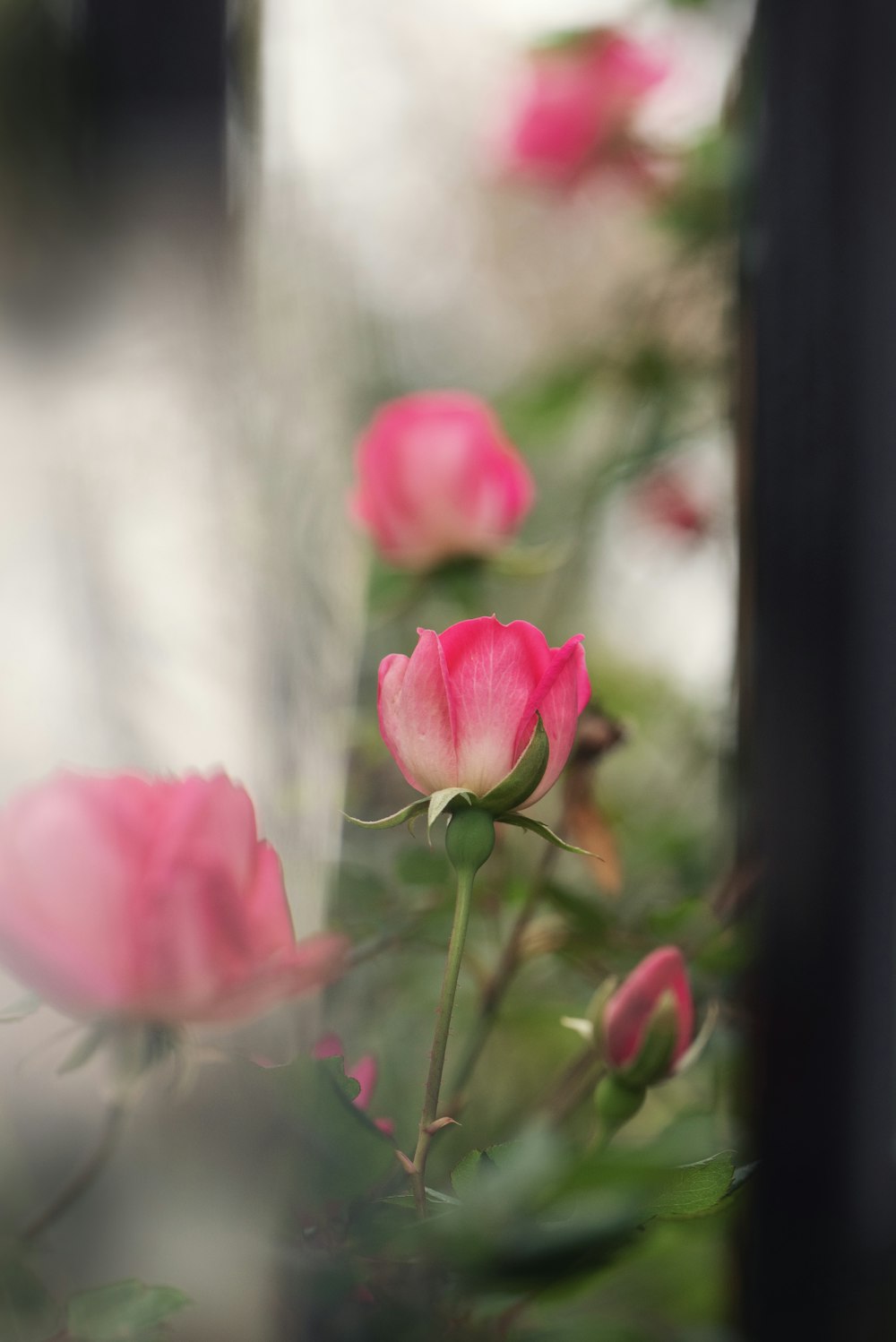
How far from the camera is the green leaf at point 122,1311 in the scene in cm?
15

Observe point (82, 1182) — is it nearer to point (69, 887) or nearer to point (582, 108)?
point (69, 887)

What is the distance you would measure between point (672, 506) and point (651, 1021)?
40cm

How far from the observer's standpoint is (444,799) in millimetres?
141

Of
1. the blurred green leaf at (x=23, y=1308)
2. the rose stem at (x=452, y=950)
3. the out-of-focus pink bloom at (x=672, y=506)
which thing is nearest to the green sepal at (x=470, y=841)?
the rose stem at (x=452, y=950)

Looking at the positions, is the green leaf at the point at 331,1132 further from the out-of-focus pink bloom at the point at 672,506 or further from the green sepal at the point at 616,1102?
the out-of-focus pink bloom at the point at 672,506

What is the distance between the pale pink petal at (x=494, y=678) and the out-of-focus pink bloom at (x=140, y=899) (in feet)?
0.12

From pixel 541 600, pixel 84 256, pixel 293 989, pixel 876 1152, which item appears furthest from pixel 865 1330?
pixel 84 256

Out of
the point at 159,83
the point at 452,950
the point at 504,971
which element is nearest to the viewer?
the point at 452,950

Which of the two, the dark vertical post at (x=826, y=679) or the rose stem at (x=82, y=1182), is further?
the dark vertical post at (x=826, y=679)

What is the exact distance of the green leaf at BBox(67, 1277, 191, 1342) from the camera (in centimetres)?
15

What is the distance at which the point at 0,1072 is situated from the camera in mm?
235

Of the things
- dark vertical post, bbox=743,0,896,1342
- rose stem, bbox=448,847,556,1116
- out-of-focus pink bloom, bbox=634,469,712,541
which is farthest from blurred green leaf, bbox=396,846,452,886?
out-of-focus pink bloom, bbox=634,469,712,541

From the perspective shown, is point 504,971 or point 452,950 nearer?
point 452,950

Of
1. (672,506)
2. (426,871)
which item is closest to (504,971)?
(426,871)
